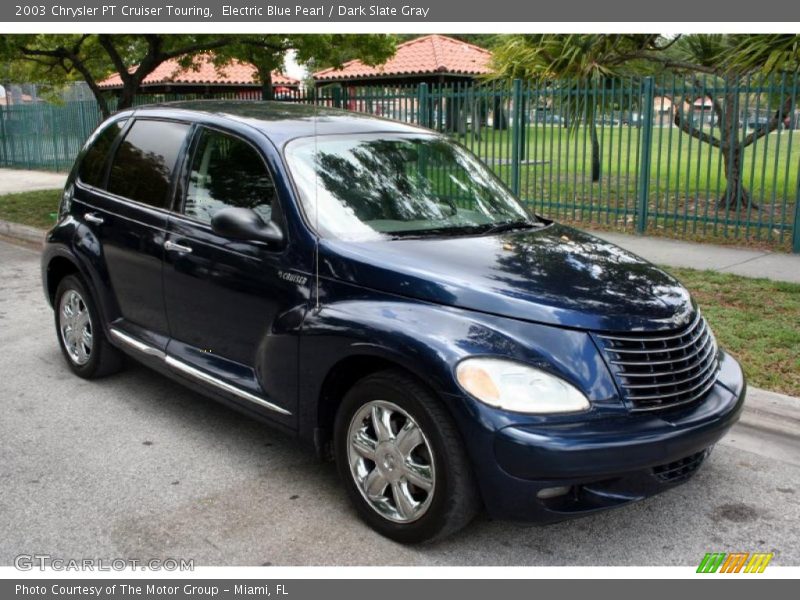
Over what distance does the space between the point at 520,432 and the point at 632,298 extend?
34.1 inches

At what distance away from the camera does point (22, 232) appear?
40.8 feet

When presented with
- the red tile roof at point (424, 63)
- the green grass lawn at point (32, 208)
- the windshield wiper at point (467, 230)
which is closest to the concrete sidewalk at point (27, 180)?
the green grass lawn at point (32, 208)

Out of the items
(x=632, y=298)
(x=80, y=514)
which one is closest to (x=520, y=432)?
(x=632, y=298)

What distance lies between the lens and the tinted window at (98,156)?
5645 millimetres

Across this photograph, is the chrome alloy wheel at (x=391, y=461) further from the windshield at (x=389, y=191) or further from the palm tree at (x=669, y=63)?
the palm tree at (x=669, y=63)

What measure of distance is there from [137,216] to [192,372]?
1.08 meters

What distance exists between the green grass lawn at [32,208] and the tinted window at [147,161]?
24.9 ft

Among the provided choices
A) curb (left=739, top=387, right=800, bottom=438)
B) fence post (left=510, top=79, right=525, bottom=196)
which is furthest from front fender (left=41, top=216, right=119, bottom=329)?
fence post (left=510, top=79, right=525, bottom=196)

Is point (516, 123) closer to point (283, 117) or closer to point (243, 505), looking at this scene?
point (283, 117)

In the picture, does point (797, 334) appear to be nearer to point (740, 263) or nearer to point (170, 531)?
point (740, 263)

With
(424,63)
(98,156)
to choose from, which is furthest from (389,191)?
(424,63)

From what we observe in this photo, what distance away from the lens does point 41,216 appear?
1359 centimetres

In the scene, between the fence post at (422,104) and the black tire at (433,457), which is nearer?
the black tire at (433,457)

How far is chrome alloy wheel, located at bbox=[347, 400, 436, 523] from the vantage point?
352cm
